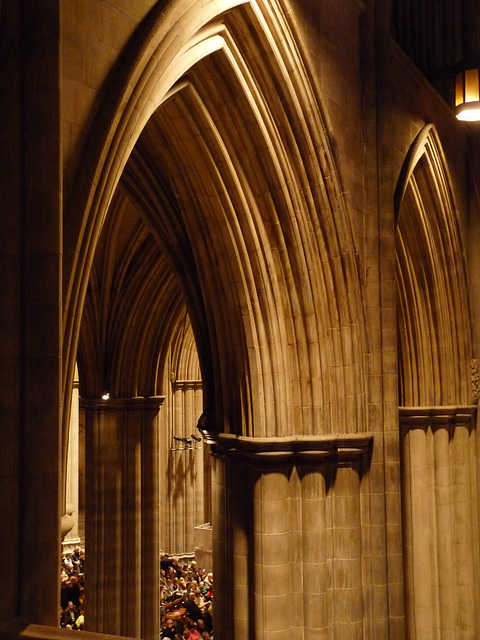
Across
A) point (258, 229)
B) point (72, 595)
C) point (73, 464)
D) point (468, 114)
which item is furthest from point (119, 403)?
point (468, 114)

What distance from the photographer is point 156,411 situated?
1287cm

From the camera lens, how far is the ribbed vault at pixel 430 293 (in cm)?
992

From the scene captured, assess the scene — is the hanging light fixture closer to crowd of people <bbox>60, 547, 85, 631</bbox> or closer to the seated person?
crowd of people <bbox>60, 547, 85, 631</bbox>

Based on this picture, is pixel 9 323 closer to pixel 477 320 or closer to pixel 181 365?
pixel 477 320

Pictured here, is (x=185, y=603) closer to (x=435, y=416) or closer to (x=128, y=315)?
(x=128, y=315)

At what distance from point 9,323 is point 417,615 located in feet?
26.1

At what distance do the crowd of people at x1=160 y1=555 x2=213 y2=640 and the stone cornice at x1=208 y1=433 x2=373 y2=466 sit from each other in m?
5.43

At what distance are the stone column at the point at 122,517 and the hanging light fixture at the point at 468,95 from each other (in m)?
7.02

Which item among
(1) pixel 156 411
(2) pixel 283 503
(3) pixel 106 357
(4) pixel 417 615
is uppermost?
(3) pixel 106 357

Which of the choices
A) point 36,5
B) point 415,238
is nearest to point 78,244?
point 36,5

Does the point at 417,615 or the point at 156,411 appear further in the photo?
the point at 156,411

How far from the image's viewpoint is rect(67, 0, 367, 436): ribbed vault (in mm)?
6246

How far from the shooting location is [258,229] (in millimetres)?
6859

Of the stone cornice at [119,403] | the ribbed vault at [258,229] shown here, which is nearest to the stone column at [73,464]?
the stone cornice at [119,403]
